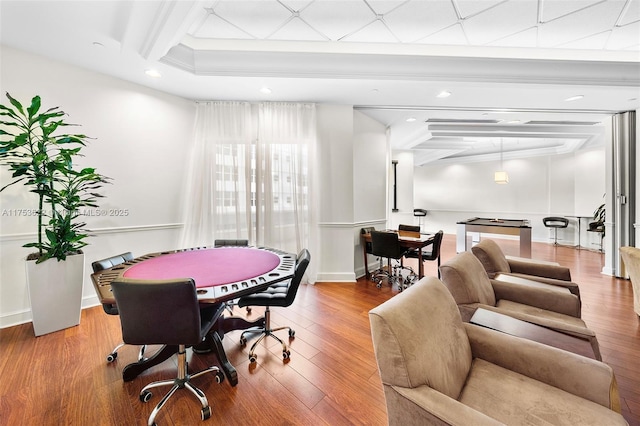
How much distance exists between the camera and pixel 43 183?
233 centimetres

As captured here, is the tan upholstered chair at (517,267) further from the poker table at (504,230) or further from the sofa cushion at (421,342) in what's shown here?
the poker table at (504,230)

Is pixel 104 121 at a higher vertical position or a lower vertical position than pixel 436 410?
higher

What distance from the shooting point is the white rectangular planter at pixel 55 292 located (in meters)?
2.32

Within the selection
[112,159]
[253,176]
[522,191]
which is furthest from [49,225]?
[522,191]

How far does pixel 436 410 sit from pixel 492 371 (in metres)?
0.58

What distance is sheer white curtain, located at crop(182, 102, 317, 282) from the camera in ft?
11.8

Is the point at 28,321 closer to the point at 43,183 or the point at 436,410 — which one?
the point at 43,183

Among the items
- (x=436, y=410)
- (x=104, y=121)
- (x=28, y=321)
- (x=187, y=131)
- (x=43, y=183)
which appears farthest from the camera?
(x=187, y=131)

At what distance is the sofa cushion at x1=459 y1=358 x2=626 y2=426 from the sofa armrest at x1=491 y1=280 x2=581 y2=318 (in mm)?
954

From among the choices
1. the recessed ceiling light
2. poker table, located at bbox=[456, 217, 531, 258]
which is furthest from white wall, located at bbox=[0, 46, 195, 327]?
poker table, located at bbox=[456, 217, 531, 258]

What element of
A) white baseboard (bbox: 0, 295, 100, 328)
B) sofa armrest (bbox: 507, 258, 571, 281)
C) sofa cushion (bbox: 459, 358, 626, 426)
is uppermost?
sofa armrest (bbox: 507, 258, 571, 281)

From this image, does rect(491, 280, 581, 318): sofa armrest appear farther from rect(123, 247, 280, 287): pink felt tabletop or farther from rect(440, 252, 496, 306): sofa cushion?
rect(123, 247, 280, 287): pink felt tabletop

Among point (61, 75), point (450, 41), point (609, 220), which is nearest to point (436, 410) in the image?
point (450, 41)

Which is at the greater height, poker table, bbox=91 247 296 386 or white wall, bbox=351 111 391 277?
white wall, bbox=351 111 391 277
